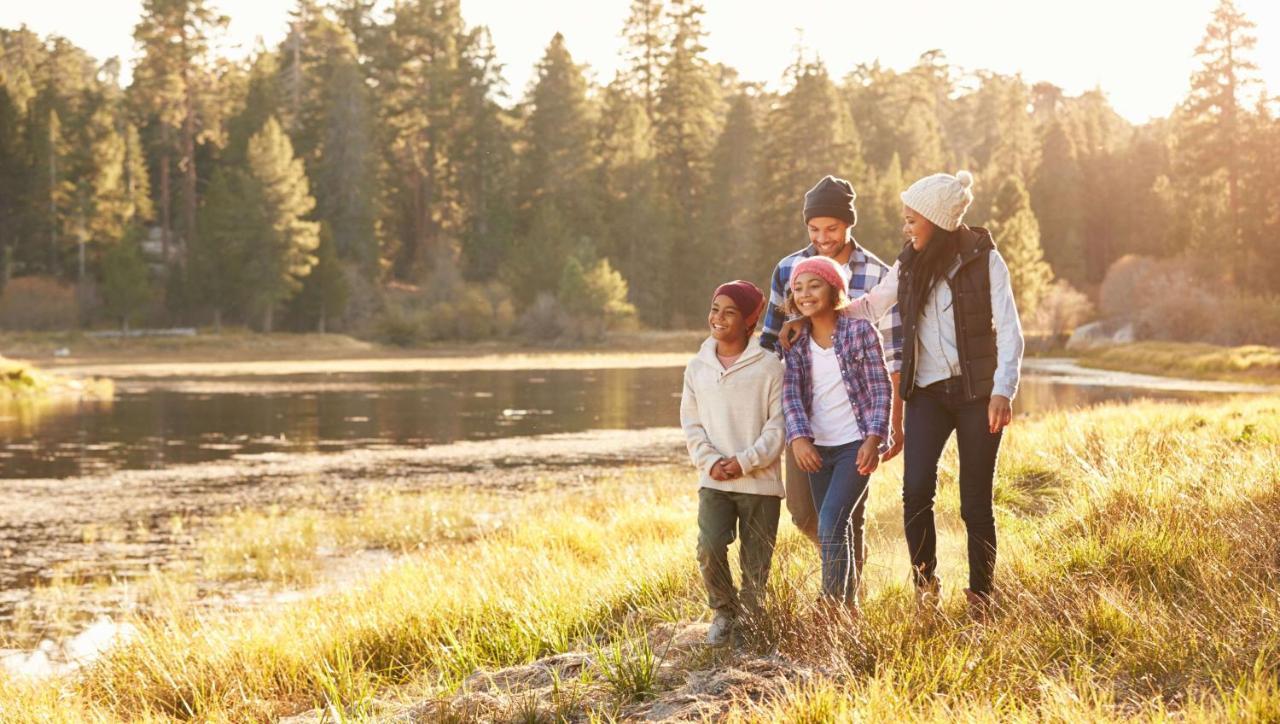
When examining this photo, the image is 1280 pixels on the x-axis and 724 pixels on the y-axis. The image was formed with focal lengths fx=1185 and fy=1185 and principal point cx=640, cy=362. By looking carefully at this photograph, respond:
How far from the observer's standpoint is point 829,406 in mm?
4551


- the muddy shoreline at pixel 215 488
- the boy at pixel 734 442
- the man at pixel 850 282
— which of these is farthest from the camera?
the muddy shoreline at pixel 215 488

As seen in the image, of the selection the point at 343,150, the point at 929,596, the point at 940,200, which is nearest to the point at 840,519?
the point at 929,596

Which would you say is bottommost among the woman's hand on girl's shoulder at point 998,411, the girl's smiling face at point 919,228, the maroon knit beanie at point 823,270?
the woman's hand on girl's shoulder at point 998,411

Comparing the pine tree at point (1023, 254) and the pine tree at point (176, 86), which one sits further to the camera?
the pine tree at point (176, 86)

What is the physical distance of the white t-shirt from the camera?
14.8 feet

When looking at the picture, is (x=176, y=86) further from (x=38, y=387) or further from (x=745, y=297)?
(x=745, y=297)

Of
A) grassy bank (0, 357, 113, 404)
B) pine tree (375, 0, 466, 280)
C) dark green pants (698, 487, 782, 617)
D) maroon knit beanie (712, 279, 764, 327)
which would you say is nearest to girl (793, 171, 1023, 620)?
maroon knit beanie (712, 279, 764, 327)

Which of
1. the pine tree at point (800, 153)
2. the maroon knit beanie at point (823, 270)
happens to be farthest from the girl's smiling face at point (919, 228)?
the pine tree at point (800, 153)

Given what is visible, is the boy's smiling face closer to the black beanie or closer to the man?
the man

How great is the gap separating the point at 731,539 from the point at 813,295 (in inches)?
39.2

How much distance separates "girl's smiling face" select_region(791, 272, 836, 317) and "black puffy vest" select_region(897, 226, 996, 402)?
35cm

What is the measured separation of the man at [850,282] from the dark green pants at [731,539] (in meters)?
0.21

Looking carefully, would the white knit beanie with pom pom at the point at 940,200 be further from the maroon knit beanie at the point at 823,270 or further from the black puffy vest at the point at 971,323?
the maroon knit beanie at the point at 823,270

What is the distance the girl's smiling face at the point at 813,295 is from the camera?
179 inches
